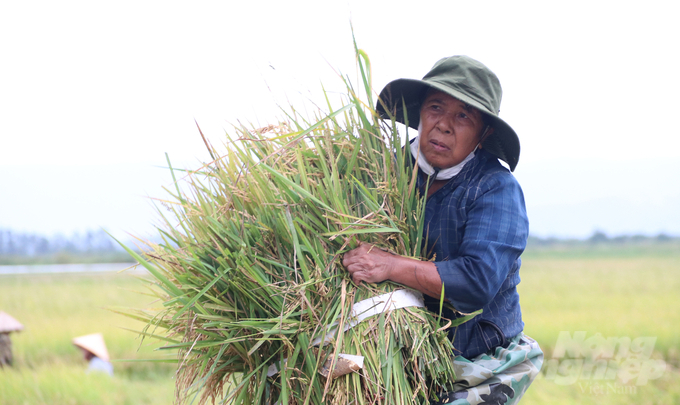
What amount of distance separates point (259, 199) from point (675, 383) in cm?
568

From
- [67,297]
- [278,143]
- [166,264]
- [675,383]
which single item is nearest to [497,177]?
[278,143]

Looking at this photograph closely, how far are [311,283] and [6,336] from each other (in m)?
5.82

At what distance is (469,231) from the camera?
162 centimetres

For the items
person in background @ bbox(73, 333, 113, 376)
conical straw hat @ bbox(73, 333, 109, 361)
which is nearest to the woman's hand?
person in background @ bbox(73, 333, 113, 376)

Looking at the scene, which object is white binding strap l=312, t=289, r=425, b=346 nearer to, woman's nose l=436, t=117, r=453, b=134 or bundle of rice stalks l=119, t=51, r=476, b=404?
bundle of rice stalks l=119, t=51, r=476, b=404

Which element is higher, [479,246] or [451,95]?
[451,95]

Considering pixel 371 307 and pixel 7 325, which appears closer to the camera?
pixel 371 307

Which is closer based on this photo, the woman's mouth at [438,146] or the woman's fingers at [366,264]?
the woman's fingers at [366,264]

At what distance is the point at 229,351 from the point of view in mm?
1615

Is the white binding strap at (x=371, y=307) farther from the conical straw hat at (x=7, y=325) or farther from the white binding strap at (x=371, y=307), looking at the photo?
the conical straw hat at (x=7, y=325)

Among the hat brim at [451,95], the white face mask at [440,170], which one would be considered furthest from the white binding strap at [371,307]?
the hat brim at [451,95]

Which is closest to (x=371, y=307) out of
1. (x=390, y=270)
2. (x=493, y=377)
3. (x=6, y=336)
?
(x=390, y=270)

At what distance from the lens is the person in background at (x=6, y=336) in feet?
17.3

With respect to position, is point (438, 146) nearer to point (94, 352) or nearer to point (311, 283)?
point (311, 283)
